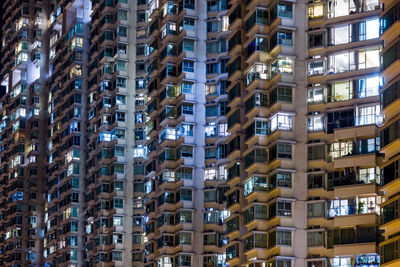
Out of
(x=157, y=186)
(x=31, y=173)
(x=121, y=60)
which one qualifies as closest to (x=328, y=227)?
(x=157, y=186)

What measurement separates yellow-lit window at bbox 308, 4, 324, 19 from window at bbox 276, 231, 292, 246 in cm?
1879

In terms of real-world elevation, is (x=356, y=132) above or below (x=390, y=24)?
below

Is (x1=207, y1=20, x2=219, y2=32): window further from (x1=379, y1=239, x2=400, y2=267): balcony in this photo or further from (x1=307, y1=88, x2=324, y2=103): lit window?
(x1=379, y1=239, x2=400, y2=267): balcony

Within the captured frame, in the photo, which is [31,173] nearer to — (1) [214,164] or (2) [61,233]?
(2) [61,233]

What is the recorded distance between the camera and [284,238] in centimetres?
7681

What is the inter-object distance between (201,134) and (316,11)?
76.4 feet

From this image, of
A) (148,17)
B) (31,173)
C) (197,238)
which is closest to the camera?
(197,238)

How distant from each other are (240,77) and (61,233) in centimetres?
5040

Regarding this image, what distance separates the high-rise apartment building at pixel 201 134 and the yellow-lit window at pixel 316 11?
193 millimetres

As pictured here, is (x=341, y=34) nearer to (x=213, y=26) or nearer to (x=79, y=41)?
(x=213, y=26)

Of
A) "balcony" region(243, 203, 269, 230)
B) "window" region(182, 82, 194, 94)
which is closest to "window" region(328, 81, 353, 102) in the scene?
"balcony" region(243, 203, 269, 230)

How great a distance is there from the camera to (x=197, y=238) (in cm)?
9631

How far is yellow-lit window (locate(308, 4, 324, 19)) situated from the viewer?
262 feet

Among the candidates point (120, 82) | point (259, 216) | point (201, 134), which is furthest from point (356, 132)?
point (120, 82)
